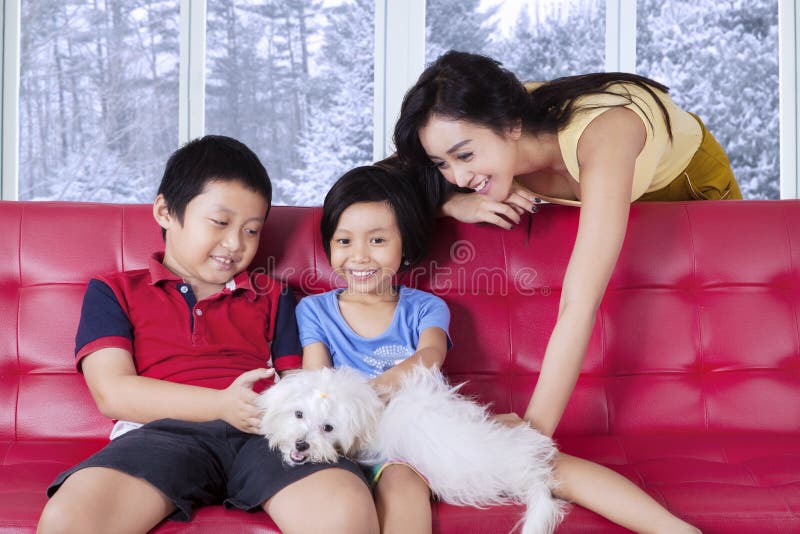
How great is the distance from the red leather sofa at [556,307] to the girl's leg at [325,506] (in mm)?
590

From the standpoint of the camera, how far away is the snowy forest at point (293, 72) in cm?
417

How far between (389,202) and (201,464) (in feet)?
2.36

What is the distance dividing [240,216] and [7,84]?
2.97m

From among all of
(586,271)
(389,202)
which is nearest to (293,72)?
(389,202)

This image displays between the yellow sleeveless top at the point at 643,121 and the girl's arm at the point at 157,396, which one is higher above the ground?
the yellow sleeveless top at the point at 643,121

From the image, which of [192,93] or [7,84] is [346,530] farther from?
[7,84]

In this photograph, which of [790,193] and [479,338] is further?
[790,193]

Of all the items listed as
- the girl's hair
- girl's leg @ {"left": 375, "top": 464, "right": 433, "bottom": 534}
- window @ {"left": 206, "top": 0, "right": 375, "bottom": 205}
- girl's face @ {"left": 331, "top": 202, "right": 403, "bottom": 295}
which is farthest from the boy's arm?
window @ {"left": 206, "top": 0, "right": 375, "bottom": 205}

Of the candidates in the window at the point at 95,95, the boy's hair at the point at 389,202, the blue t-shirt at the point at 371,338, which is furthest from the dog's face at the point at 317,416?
the window at the point at 95,95

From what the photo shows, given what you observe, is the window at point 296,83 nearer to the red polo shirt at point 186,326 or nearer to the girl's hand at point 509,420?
the red polo shirt at point 186,326

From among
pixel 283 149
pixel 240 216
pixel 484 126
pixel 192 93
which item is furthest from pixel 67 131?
pixel 484 126

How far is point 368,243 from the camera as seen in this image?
1854mm

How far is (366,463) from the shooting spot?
58.6 inches

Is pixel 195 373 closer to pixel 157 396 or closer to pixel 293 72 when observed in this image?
pixel 157 396
